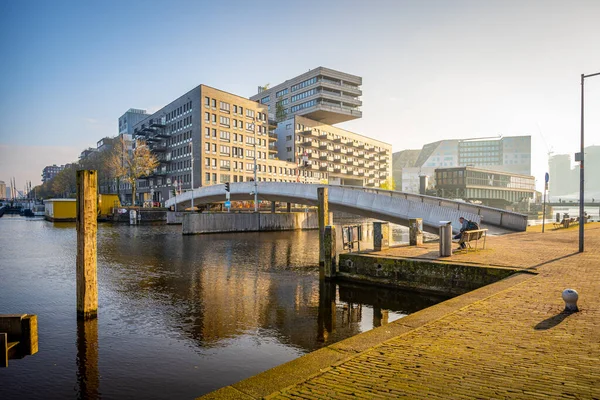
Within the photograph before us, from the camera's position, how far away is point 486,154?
616 ft

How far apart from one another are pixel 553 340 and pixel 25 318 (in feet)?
28.3

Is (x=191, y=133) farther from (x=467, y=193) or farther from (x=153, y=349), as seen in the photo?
(x=153, y=349)

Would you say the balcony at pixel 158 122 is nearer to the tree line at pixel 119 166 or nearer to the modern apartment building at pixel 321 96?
the tree line at pixel 119 166

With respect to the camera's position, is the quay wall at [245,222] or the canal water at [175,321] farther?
the quay wall at [245,222]

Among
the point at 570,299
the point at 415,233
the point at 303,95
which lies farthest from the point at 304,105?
the point at 570,299

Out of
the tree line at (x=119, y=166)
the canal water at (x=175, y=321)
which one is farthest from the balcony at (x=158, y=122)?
the canal water at (x=175, y=321)

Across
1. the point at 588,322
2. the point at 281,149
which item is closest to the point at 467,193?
the point at 281,149

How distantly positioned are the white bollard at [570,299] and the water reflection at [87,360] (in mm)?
8385

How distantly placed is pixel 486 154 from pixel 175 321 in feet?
657

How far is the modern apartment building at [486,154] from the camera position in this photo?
592 feet

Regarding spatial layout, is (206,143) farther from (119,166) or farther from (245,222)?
(245,222)

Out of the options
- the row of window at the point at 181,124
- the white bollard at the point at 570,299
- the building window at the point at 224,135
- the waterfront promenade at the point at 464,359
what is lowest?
the waterfront promenade at the point at 464,359

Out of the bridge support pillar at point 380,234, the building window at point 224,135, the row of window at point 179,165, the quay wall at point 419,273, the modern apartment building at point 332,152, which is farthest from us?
the modern apartment building at point 332,152

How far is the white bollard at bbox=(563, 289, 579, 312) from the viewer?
6.98 metres
